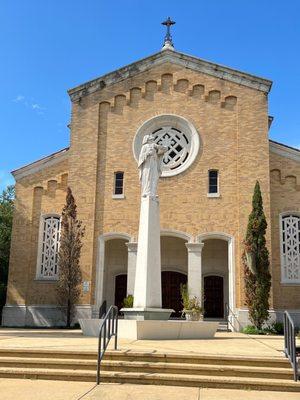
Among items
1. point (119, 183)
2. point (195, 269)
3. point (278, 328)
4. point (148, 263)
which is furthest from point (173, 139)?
point (148, 263)

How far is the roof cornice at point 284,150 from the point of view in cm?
2337

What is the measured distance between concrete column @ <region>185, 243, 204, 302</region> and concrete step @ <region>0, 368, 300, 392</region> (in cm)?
1336

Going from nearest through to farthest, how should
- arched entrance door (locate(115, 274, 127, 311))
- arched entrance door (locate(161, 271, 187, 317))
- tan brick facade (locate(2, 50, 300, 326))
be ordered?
tan brick facade (locate(2, 50, 300, 326)), arched entrance door (locate(161, 271, 187, 317)), arched entrance door (locate(115, 274, 127, 311))

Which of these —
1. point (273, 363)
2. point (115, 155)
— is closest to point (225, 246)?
point (115, 155)

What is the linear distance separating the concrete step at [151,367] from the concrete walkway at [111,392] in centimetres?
57

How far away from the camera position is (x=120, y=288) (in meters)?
24.3

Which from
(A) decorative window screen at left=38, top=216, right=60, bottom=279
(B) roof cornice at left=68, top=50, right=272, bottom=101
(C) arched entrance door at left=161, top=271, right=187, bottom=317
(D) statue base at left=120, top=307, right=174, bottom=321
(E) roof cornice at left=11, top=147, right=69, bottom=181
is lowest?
(D) statue base at left=120, top=307, right=174, bottom=321

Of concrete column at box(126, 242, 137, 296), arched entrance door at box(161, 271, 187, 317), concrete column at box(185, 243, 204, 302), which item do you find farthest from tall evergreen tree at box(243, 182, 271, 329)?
concrete column at box(126, 242, 137, 296)

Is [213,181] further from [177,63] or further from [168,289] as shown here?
[177,63]

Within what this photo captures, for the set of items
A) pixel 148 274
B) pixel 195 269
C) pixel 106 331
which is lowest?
pixel 106 331

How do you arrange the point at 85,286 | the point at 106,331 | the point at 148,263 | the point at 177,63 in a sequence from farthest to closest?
the point at 177,63 < the point at 85,286 < the point at 148,263 < the point at 106,331

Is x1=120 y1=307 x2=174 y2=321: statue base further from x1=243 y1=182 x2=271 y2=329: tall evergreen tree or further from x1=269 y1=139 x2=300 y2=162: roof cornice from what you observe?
x1=269 y1=139 x2=300 y2=162: roof cornice

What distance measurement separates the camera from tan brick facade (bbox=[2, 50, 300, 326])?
888 inches

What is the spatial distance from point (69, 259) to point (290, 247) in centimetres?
1016
